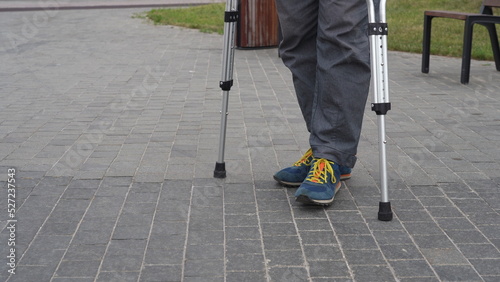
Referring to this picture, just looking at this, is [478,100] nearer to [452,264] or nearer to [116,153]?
[116,153]

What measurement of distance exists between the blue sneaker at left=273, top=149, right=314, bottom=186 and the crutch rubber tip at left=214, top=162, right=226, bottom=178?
1.09ft

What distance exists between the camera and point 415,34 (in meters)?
11.6

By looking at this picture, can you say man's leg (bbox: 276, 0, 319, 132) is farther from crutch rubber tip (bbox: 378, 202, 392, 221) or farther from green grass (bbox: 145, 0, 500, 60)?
green grass (bbox: 145, 0, 500, 60)

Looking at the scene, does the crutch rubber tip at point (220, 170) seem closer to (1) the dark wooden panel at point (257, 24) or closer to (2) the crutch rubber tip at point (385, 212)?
(2) the crutch rubber tip at point (385, 212)

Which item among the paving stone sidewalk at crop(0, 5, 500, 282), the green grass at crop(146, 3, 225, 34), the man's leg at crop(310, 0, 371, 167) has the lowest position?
the green grass at crop(146, 3, 225, 34)

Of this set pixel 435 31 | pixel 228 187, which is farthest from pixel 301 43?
pixel 435 31

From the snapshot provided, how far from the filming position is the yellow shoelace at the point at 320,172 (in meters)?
3.75

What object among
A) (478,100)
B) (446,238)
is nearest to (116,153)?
(446,238)

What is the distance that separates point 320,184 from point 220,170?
74 centimetres

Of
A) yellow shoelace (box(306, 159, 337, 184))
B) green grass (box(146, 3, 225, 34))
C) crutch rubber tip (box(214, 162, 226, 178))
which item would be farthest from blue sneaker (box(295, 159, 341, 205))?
green grass (box(146, 3, 225, 34))

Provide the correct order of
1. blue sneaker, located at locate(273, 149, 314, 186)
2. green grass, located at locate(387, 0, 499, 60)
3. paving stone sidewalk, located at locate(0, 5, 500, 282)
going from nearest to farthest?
1. paving stone sidewalk, located at locate(0, 5, 500, 282)
2. blue sneaker, located at locate(273, 149, 314, 186)
3. green grass, located at locate(387, 0, 499, 60)

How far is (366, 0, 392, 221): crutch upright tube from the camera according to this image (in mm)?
3402

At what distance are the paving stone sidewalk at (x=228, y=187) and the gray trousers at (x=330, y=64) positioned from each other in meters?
0.32

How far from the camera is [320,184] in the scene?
12.2 feet
